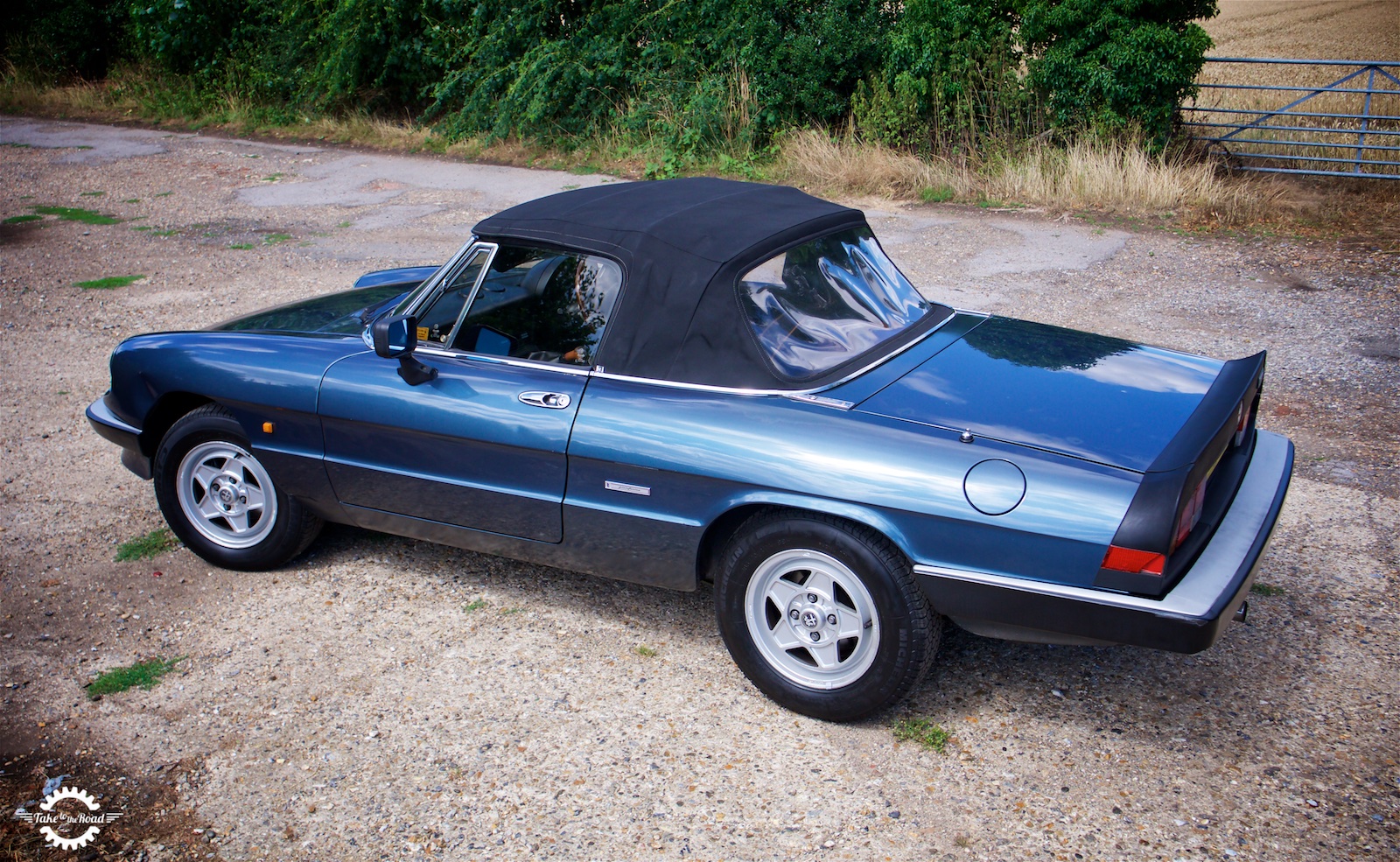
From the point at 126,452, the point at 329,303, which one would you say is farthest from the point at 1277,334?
the point at 126,452

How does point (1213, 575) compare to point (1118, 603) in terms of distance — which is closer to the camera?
point (1118, 603)

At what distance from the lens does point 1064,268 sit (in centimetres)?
873

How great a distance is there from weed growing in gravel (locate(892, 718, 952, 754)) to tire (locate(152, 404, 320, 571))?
99.7 inches

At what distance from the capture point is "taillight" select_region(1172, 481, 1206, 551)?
9.23ft

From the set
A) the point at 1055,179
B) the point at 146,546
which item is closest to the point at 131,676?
the point at 146,546

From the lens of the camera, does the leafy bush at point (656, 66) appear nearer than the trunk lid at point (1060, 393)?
No

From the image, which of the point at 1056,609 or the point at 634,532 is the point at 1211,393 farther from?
the point at 634,532

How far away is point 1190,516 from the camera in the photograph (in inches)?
114

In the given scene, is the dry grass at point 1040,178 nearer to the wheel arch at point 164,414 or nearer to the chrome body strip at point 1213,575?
the chrome body strip at point 1213,575

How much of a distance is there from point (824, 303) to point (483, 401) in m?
1.26

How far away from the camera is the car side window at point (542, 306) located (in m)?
3.65

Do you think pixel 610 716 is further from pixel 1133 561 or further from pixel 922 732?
pixel 1133 561

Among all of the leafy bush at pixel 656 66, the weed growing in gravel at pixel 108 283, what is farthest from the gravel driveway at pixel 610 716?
the leafy bush at pixel 656 66

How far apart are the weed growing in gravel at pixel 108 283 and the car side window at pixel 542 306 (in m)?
6.63
